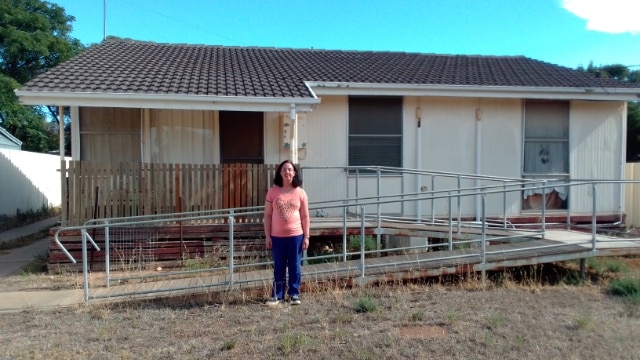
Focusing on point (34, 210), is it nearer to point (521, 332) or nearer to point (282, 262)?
point (282, 262)

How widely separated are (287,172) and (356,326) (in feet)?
5.75

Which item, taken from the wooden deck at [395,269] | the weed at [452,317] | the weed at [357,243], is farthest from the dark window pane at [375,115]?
the weed at [452,317]

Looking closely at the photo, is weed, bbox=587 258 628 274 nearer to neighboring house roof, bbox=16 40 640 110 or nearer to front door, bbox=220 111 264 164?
neighboring house roof, bbox=16 40 640 110

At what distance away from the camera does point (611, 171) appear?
389 inches

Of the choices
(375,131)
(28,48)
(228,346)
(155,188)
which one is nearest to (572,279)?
(375,131)

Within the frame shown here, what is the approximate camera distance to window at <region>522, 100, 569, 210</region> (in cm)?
968

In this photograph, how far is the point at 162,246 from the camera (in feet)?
23.6

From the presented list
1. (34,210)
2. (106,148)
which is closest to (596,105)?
(106,148)

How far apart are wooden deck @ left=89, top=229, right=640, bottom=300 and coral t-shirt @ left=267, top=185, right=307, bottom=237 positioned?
841mm

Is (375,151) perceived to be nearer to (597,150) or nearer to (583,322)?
(597,150)

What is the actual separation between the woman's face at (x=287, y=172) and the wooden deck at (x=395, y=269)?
52.4 inches

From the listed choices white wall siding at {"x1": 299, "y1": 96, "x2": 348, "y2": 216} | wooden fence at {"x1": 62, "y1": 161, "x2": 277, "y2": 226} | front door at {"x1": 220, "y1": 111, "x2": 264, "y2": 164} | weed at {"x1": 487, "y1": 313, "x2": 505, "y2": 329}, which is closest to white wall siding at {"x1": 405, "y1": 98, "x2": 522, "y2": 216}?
white wall siding at {"x1": 299, "y1": 96, "x2": 348, "y2": 216}

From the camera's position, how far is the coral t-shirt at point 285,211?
5.14 m

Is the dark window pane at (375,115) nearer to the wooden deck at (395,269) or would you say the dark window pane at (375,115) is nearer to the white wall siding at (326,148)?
the white wall siding at (326,148)
